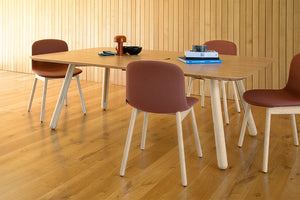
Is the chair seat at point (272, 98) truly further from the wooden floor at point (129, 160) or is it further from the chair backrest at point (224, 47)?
the chair backrest at point (224, 47)

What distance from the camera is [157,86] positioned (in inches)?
99.6

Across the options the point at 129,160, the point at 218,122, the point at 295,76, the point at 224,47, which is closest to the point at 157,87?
the point at 218,122

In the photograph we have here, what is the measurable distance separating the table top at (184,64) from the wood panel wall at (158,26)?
4.19 ft

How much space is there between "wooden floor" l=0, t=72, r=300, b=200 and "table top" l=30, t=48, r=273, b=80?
664mm

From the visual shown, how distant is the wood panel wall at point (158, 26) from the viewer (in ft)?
15.2

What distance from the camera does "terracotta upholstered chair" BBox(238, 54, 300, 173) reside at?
2.80 meters

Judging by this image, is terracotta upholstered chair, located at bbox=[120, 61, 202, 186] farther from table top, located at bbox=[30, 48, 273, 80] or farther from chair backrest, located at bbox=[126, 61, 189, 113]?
table top, located at bbox=[30, 48, 273, 80]

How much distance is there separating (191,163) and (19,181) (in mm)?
1190

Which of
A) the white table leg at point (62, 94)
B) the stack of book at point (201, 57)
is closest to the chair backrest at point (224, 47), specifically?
the stack of book at point (201, 57)

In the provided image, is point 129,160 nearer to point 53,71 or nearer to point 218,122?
point 218,122

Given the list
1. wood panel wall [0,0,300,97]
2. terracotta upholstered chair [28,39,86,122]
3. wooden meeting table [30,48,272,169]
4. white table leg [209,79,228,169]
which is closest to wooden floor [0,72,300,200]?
white table leg [209,79,228,169]

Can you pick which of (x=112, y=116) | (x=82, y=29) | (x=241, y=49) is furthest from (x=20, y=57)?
(x=241, y=49)

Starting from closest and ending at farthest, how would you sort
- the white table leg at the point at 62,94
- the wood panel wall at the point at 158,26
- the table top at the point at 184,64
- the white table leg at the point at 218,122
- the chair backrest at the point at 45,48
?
the table top at the point at 184,64 < the white table leg at the point at 218,122 < the white table leg at the point at 62,94 < the chair backrest at the point at 45,48 < the wood panel wall at the point at 158,26

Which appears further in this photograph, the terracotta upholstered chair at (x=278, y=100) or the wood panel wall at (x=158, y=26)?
the wood panel wall at (x=158, y=26)
